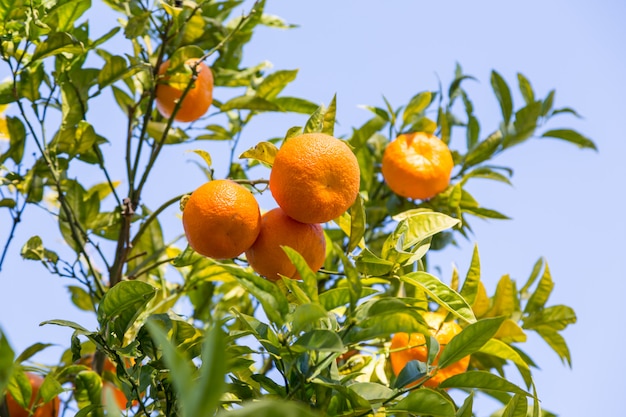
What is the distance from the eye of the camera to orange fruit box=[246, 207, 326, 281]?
3.75 ft

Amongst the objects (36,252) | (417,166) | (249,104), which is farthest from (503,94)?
(36,252)

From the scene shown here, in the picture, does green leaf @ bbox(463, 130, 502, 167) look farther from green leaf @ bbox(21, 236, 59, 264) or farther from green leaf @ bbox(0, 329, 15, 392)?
green leaf @ bbox(0, 329, 15, 392)

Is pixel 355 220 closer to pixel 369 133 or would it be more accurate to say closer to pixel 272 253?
pixel 272 253

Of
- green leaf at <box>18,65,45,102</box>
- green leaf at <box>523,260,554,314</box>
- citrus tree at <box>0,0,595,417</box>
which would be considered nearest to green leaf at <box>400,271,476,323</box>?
citrus tree at <box>0,0,595,417</box>

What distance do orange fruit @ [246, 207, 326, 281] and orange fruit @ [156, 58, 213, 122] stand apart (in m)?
0.49

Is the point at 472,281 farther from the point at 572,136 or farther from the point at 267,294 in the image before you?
the point at 572,136

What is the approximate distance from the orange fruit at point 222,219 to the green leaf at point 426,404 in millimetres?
336

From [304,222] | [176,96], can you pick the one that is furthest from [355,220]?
[176,96]

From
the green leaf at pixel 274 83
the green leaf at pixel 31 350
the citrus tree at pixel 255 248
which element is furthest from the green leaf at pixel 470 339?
the green leaf at pixel 274 83

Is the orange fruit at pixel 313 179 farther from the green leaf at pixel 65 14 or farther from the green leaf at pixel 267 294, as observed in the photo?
the green leaf at pixel 65 14

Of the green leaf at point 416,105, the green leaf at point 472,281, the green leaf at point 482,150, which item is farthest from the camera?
the green leaf at point 482,150

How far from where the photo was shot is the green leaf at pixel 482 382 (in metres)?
0.96

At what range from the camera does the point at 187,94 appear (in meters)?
1.59

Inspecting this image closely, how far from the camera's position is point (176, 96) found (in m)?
1.61
